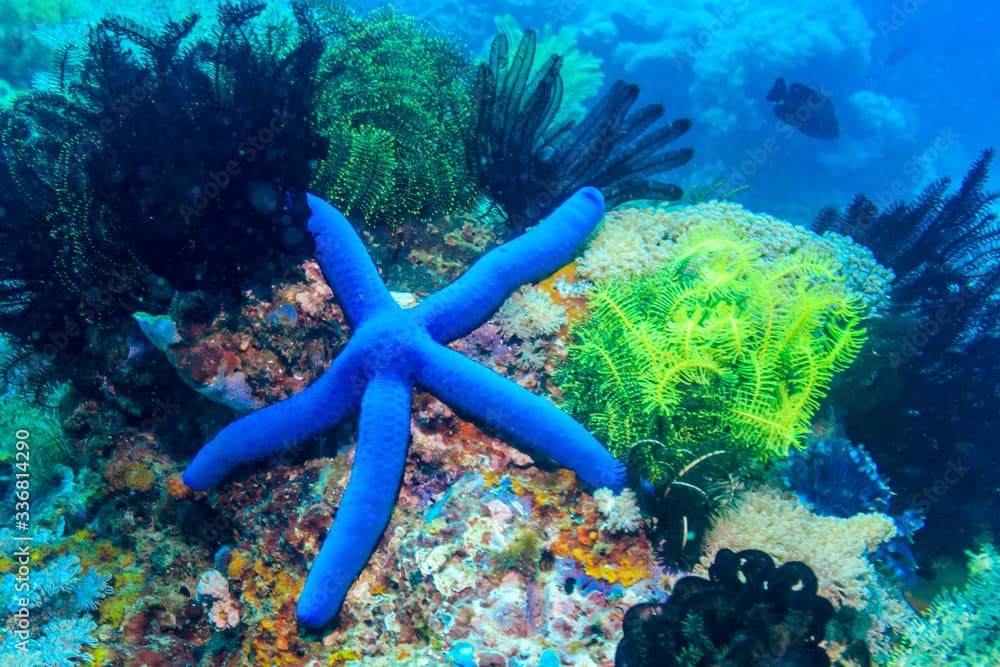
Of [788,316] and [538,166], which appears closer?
[788,316]

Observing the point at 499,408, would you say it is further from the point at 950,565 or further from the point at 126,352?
the point at 950,565

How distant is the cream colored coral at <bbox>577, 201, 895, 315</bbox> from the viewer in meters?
4.59

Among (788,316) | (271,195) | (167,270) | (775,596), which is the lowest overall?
(775,596)

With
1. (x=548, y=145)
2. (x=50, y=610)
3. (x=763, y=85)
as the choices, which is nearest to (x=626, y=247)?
(x=548, y=145)

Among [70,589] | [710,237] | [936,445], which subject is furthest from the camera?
[936,445]

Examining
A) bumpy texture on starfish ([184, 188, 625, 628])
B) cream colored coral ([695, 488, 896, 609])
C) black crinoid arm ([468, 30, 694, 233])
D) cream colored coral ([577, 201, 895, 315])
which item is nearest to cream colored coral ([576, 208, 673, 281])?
cream colored coral ([577, 201, 895, 315])

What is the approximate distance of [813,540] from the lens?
11.3 feet

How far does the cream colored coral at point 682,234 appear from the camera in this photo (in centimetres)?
459

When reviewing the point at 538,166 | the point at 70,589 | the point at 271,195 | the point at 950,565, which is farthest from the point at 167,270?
the point at 950,565

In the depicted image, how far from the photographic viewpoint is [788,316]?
346 cm

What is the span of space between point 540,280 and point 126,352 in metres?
3.26

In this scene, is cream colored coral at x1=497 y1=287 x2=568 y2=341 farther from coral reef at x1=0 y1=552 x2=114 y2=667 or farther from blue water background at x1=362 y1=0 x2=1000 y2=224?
blue water background at x1=362 y1=0 x2=1000 y2=224

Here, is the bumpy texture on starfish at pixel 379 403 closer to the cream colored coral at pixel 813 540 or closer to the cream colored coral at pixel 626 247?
the cream colored coral at pixel 626 247

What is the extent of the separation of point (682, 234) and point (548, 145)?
152cm
